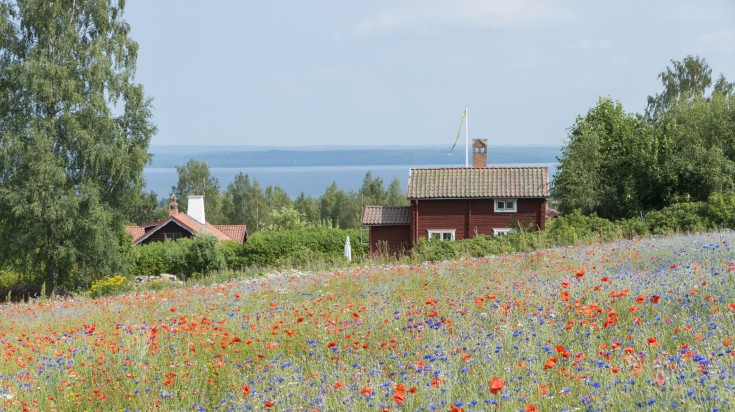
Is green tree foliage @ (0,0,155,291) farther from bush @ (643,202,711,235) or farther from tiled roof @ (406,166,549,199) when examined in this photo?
bush @ (643,202,711,235)

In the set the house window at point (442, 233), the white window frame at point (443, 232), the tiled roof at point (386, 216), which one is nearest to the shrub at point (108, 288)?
the tiled roof at point (386, 216)

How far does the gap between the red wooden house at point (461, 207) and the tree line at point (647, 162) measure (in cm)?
266

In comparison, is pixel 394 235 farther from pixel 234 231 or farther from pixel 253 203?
pixel 253 203

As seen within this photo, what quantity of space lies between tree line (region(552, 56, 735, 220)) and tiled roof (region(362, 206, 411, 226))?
370 inches

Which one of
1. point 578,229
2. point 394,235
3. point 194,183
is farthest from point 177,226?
point 194,183

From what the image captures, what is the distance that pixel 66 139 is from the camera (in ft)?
105

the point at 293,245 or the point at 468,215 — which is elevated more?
the point at 468,215

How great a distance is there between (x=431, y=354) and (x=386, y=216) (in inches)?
1548

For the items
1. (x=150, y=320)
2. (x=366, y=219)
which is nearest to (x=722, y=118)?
(x=366, y=219)

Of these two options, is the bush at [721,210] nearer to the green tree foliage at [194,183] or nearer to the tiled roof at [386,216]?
the tiled roof at [386,216]

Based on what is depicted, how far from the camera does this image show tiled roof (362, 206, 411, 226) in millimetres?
44500

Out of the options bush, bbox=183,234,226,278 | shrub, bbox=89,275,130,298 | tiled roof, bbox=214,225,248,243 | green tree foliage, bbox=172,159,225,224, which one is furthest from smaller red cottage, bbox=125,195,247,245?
green tree foliage, bbox=172,159,225,224

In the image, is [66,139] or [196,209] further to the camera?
[196,209]

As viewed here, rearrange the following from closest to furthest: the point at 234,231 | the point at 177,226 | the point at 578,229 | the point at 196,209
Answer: the point at 578,229, the point at 177,226, the point at 196,209, the point at 234,231
